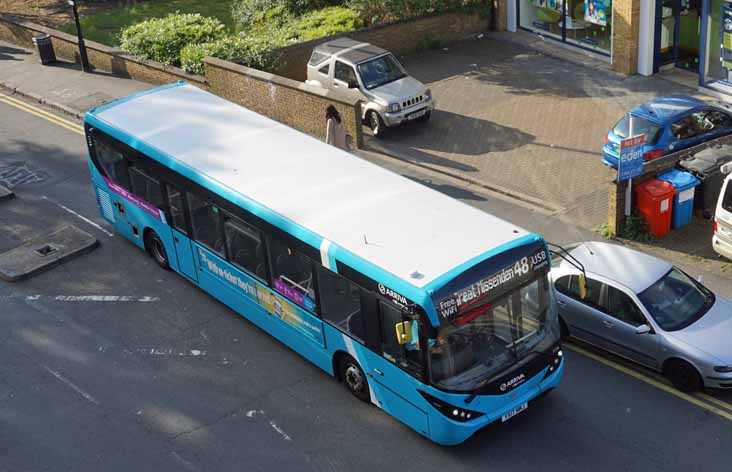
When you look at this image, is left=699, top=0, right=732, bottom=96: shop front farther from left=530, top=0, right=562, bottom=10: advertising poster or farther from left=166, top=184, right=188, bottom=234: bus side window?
left=166, top=184, right=188, bottom=234: bus side window

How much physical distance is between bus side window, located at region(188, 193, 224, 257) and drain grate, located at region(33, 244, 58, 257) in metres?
3.81

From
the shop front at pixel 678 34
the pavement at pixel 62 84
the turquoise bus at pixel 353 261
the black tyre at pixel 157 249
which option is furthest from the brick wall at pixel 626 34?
the black tyre at pixel 157 249

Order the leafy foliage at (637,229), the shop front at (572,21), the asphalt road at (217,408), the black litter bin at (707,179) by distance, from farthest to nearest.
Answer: the shop front at (572,21)
the black litter bin at (707,179)
the leafy foliage at (637,229)
the asphalt road at (217,408)

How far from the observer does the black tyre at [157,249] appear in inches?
684

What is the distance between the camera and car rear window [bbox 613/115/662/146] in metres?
19.8

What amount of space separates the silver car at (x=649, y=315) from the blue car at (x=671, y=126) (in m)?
5.46

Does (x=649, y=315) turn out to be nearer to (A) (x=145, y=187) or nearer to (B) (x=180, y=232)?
(B) (x=180, y=232)

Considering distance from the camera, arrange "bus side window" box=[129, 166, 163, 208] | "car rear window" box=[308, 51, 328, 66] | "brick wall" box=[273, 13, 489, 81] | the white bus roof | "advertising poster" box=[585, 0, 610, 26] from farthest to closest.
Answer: "brick wall" box=[273, 13, 489, 81]
"advertising poster" box=[585, 0, 610, 26]
"car rear window" box=[308, 51, 328, 66]
"bus side window" box=[129, 166, 163, 208]
the white bus roof

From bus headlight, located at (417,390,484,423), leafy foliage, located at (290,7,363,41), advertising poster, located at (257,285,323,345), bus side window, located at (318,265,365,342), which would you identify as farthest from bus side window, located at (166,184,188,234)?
leafy foliage, located at (290,7,363,41)

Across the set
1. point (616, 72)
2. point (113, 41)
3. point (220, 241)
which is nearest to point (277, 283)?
point (220, 241)

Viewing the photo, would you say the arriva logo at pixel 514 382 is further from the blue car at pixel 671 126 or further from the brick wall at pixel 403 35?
the brick wall at pixel 403 35

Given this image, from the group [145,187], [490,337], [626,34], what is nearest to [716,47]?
[626,34]

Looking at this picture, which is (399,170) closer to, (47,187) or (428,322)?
(47,187)

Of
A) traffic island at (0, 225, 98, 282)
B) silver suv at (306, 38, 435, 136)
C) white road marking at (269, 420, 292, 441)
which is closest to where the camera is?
white road marking at (269, 420, 292, 441)
